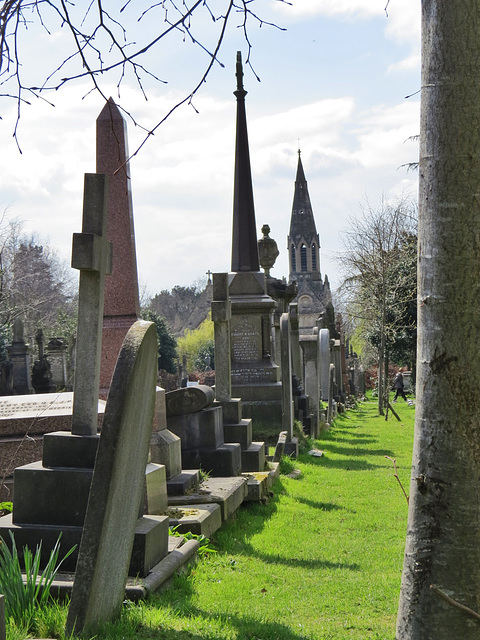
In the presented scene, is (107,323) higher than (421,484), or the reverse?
(107,323)

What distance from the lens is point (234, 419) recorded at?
9.07 metres

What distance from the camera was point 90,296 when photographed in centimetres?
472

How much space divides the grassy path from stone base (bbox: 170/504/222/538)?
17 centimetres

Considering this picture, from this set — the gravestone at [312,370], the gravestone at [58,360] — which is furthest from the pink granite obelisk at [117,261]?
the gravestone at [58,360]

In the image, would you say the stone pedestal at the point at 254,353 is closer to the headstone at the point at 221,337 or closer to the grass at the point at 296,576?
the grass at the point at 296,576

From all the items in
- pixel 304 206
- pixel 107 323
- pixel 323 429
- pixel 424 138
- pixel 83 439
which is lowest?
pixel 323 429

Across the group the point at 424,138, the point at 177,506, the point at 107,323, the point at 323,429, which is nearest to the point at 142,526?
the point at 177,506

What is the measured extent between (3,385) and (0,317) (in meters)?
9.58

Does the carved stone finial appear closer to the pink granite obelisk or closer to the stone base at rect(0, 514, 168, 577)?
the pink granite obelisk

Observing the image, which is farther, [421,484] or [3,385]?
[3,385]

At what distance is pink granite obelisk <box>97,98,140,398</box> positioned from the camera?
834 centimetres

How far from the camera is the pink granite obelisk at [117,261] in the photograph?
27.3ft

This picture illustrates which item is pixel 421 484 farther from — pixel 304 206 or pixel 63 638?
pixel 304 206

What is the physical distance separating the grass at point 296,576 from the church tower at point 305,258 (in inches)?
3465
